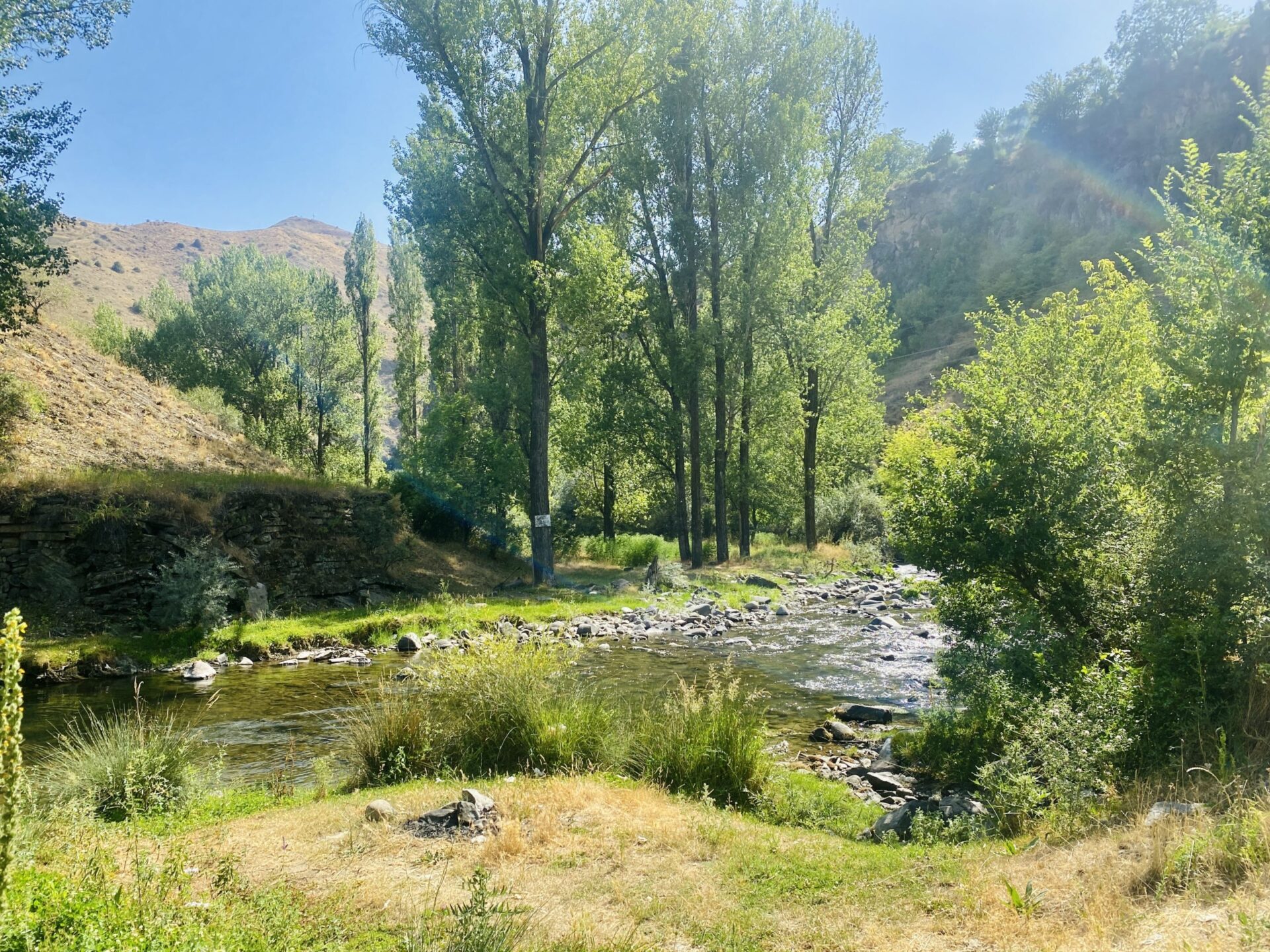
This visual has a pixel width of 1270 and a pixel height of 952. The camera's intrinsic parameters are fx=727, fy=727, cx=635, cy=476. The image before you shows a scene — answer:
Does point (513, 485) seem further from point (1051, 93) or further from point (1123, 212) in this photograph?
point (1051, 93)

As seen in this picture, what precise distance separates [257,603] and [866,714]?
44.0 feet

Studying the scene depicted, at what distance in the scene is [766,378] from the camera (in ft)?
95.6

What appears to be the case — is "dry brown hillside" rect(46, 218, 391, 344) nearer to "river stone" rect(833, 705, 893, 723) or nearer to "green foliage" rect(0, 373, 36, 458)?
"green foliage" rect(0, 373, 36, 458)

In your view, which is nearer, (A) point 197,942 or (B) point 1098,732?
(A) point 197,942

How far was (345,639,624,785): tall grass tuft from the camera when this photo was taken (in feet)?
25.3

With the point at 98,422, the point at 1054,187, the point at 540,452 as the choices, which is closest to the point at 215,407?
the point at 98,422

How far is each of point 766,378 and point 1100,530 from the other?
21.1 metres

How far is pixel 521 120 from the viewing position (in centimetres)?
2098

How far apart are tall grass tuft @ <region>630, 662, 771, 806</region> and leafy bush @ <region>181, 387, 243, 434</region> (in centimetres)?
2430

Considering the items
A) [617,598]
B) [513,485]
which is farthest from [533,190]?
Result: [617,598]

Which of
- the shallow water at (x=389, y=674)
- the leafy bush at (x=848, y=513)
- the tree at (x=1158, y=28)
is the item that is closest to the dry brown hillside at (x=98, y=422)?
the shallow water at (x=389, y=674)

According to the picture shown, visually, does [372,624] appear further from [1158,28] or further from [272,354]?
[1158,28]

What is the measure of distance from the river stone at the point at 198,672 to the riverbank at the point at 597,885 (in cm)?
730

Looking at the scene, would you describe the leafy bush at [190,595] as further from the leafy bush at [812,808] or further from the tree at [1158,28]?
the tree at [1158,28]
